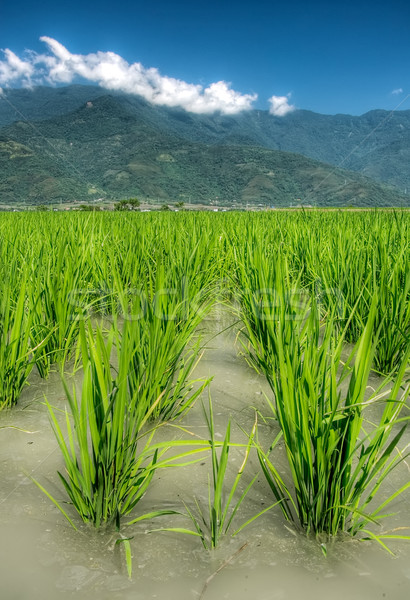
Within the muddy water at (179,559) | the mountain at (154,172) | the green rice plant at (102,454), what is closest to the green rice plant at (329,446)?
the muddy water at (179,559)

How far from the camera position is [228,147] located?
127 m

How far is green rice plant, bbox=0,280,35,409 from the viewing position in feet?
4.69

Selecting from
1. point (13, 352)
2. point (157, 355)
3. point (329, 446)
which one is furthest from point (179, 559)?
point (13, 352)

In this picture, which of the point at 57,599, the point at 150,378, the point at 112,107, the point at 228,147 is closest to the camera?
the point at 57,599

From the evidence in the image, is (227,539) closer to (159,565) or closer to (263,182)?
(159,565)

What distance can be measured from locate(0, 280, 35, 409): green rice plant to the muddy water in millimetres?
410

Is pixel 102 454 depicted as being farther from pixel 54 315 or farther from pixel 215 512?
pixel 54 315

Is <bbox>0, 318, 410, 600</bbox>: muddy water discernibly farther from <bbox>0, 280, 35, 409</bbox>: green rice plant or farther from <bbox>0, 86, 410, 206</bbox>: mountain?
<bbox>0, 86, 410, 206</bbox>: mountain

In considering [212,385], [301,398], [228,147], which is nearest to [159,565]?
[301,398]

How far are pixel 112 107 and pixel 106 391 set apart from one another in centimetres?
18638

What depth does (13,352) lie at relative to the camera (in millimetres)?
1420

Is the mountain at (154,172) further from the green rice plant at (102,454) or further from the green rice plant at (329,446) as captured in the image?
the green rice plant at (102,454)

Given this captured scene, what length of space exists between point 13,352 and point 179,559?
87 centimetres

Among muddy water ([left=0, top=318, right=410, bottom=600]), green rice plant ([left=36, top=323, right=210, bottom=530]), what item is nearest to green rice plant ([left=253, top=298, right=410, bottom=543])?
muddy water ([left=0, top=318, right=410, bottom=600])
